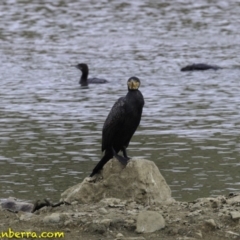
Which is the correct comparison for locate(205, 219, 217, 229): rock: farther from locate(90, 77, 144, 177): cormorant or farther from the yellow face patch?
the yellow face patch

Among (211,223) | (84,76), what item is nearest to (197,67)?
(84,76)


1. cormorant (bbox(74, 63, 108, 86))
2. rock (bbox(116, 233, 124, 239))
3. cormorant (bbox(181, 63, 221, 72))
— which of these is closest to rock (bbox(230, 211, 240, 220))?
rock (bbox(116, 233, 124, 239))

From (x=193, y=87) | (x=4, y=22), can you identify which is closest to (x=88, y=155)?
(x=193, y=87)

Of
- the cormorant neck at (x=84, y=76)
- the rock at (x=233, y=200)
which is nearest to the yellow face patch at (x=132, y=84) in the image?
the rock at (x=233, y=200)

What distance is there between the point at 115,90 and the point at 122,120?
10.4m

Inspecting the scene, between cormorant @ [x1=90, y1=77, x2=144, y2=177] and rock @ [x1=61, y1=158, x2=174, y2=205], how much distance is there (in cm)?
11

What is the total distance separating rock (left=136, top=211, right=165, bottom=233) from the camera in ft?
27.3

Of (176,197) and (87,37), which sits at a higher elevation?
(176,197)

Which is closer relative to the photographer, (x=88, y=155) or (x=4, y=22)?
(x=88, y=155)

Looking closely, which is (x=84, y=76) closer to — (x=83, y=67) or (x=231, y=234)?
(x=83, y=67)

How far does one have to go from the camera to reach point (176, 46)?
26938mm

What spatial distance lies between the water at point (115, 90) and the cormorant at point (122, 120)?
141cm

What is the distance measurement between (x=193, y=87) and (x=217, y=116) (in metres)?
4.02

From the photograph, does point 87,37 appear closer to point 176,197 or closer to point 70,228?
point 176,197
